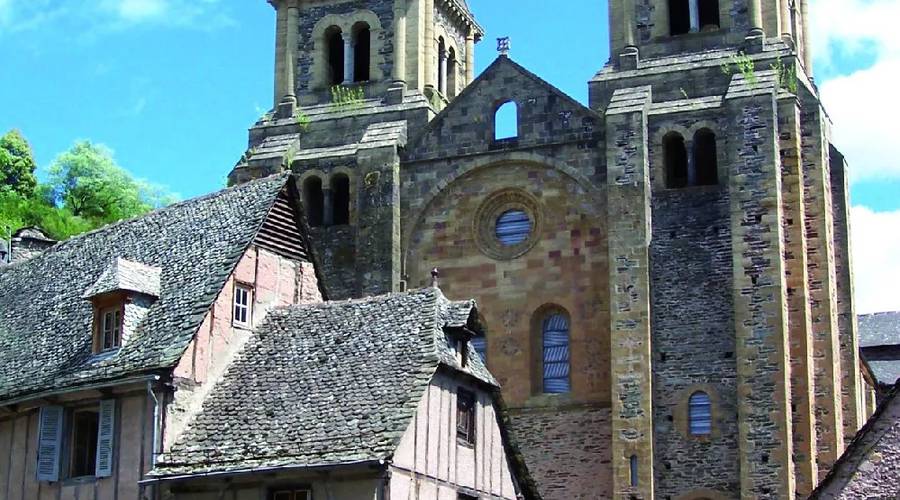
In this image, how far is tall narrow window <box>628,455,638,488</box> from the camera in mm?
39300

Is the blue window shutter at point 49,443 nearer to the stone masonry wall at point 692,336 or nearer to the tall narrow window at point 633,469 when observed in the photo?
the tall narrow window at point 633,469

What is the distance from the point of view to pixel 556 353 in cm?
4216

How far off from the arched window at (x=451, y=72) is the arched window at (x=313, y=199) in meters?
6.43

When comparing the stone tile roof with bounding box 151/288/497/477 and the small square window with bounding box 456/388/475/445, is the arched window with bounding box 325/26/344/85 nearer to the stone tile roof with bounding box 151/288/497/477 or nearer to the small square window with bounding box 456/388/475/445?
the stone tile roof with bounding box 151/288/497/477

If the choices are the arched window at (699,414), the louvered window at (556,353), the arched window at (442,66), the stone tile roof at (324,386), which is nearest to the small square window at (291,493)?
the stone tile roof at (324,386)

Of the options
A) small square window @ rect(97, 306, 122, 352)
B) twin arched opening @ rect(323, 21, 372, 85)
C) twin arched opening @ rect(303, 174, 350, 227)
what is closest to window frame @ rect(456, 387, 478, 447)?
small square window @ rect(97, 306, 122, 352)

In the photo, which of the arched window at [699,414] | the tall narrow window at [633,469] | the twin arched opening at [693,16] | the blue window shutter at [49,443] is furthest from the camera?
the twin arched opening at [693,16]

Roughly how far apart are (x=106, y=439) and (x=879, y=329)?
44230 millimetres

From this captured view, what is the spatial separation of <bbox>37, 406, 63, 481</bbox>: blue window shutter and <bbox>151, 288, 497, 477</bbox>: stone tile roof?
2.50m

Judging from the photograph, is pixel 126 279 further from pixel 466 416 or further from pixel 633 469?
pixel 633 469

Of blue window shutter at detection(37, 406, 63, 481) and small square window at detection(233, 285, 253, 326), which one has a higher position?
small square window at detection(233, 285, 253, 326)

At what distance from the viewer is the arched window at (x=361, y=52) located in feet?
158

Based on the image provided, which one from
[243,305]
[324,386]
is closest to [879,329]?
[243,305]

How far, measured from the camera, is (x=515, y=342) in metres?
42.2
